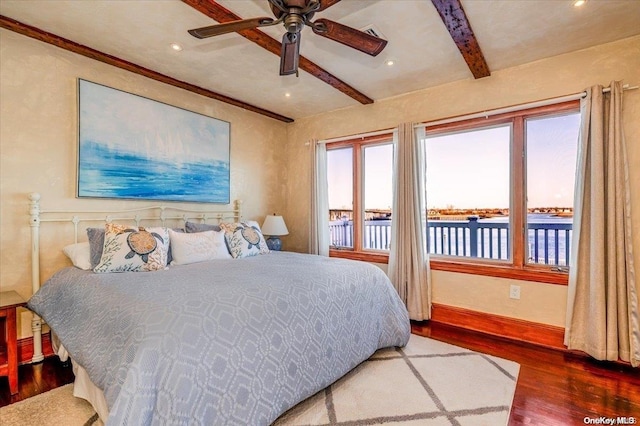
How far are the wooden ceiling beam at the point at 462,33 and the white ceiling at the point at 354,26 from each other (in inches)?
2.1

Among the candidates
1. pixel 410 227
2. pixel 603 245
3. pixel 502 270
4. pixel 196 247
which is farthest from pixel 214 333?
pixel 603 245

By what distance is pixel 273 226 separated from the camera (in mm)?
4039

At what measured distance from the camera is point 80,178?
2691mm

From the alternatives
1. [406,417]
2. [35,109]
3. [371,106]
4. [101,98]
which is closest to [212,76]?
[101,98]

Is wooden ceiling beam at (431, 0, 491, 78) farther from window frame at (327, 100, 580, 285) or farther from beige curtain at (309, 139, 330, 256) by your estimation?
beige curtain at (309, 139, 330, 256)

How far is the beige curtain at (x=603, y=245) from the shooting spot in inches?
93.7

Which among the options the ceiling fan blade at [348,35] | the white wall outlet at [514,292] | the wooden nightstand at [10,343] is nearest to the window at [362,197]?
the white wall outlet at [514,292]

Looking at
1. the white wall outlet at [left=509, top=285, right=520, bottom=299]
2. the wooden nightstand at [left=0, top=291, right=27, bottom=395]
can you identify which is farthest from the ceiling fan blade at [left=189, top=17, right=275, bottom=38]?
the white wall outlet at [left=509, top=285, right=520, bottom=299]

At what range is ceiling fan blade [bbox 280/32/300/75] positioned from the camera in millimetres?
1896

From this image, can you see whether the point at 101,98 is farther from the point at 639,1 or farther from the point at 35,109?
the point at 639,1

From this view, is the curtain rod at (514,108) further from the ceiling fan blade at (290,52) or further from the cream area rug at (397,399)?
the cream area rug at (397,399)

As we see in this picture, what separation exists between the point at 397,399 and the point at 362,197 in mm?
2575

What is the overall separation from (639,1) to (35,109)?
14.4 ft

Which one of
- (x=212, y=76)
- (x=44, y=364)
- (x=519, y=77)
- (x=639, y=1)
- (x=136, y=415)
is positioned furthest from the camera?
(x=212, y=76)
